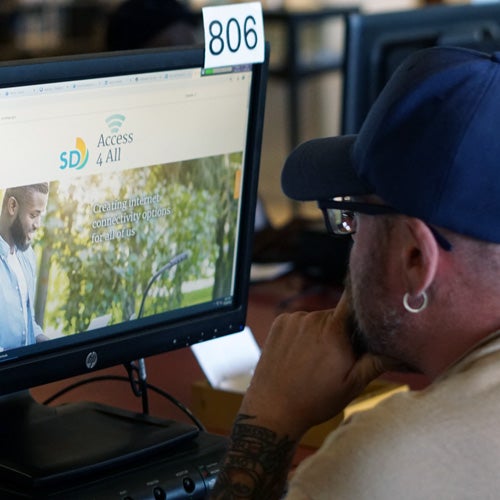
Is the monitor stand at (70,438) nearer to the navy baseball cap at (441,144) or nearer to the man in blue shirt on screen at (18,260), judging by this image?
the man in blue shirt on screen at (18,260)

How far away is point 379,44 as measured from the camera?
215 centimetres

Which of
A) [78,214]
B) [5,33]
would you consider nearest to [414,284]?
[78,214]

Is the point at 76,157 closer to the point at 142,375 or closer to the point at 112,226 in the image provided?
the point at 112,226

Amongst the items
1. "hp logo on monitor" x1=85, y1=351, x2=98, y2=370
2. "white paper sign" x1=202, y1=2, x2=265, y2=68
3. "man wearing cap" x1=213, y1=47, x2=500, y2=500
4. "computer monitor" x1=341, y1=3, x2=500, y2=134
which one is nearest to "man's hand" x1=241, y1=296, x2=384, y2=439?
"man wearing cap" x1=213, y1=47, x2=500, y2=500

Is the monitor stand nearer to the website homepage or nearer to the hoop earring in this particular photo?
the website homepage

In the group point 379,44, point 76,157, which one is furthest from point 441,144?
point 379,44

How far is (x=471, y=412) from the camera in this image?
3.01ft

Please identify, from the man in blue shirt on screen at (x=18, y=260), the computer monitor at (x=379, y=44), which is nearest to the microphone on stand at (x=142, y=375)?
the man in blue shirt on screen at (x=18, y=260)

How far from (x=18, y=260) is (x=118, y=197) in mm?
149

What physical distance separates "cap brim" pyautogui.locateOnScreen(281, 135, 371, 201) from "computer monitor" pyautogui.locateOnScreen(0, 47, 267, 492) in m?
0.26

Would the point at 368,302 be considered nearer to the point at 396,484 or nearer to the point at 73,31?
the point at 396,484

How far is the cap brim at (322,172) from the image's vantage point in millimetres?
1055

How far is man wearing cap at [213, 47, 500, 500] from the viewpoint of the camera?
91cm

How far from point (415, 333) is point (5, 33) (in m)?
6.30
